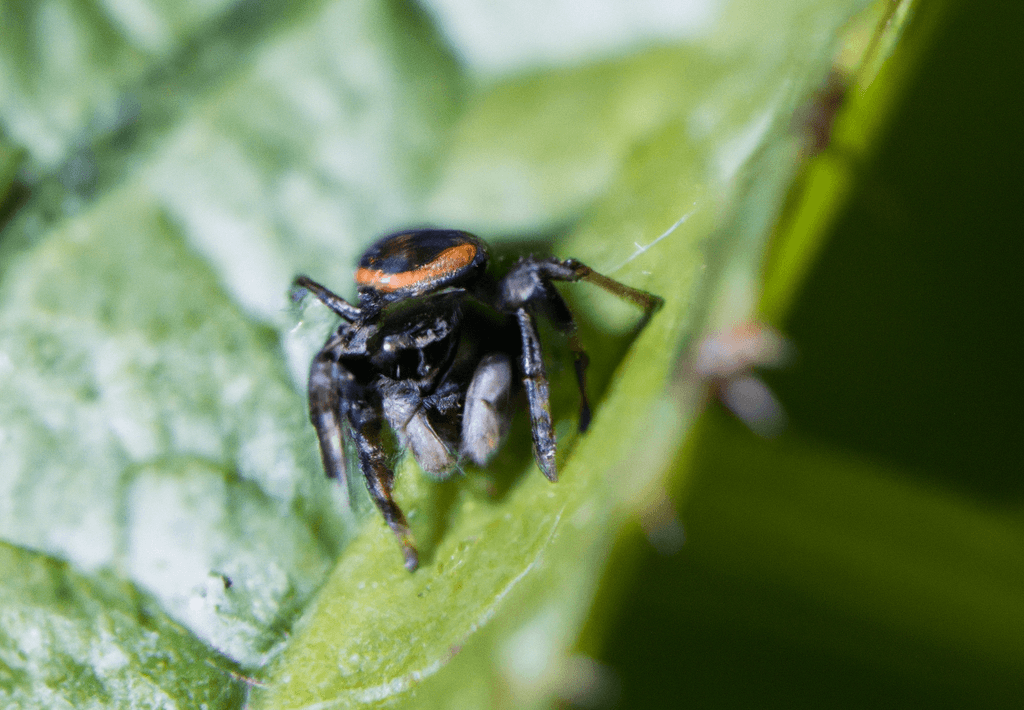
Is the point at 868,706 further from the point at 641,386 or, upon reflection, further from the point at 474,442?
the point at 474,442

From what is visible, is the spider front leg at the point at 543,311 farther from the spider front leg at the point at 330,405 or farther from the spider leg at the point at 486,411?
the spider front leg at the point at 330,405

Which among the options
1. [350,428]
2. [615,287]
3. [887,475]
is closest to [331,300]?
[350,428]

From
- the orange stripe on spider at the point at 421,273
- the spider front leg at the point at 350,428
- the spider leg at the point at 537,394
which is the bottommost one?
the spider leg at the point at 537,394

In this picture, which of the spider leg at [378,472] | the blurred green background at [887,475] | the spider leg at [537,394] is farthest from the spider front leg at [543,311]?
the blurred green background at [887,475]

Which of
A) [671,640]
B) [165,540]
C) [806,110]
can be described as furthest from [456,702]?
[806,110]

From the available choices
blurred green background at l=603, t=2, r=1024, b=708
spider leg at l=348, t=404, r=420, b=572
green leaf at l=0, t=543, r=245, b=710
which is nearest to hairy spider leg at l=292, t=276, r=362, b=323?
spider leg at l=348, t=404, r=420, b=572

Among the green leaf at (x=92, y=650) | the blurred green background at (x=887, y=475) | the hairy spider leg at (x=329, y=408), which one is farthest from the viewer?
the blurred green background at (x=887, y=475)

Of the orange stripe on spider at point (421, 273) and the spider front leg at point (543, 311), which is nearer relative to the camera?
the spider front leg at point (543, 311)

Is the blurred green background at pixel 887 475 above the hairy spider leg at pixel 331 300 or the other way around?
Result: the other way around

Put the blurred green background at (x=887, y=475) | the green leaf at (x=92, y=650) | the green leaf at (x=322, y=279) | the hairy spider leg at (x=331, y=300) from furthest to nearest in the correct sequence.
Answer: the blurred green background at (x=887, y=475)
the hairy spider leg at (x=331, y=300)
the green leaf at (x=322, y=279)
the green leaf at (x=92, y=650)
